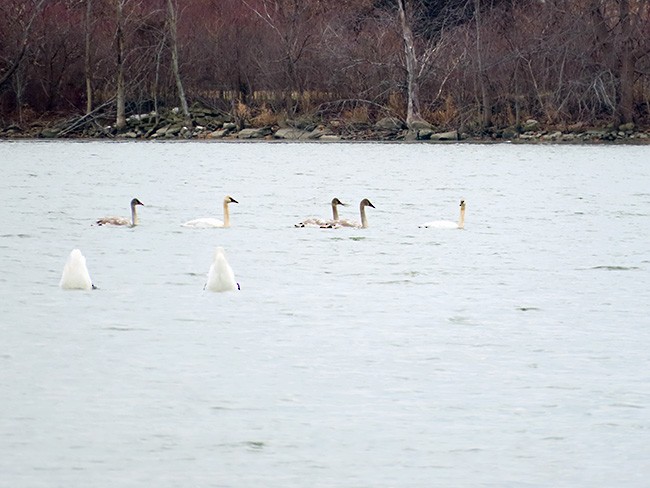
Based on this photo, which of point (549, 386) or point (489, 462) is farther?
point (549, 386)

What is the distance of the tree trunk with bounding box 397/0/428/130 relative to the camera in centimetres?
4781

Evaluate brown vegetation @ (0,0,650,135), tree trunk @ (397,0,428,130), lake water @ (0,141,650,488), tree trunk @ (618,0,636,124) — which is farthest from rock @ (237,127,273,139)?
lake water @ (0,141,650,488)

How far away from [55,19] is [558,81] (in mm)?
18962

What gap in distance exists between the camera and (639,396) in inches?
348

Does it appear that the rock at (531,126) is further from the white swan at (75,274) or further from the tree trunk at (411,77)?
the white swan at (75,274)

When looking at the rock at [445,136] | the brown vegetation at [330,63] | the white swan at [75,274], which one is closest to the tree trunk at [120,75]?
the brown vegetation at [330,63]

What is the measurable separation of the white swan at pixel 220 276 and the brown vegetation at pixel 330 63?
33.1 metres

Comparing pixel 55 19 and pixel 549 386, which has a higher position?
pixel 55 19

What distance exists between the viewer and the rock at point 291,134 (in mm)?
49031

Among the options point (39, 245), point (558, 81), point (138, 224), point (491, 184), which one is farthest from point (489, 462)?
point (558, 81)

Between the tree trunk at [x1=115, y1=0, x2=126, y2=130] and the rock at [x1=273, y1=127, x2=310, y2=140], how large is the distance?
5499 millimetres

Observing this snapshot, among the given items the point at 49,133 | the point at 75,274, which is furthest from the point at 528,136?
the point at 75,274

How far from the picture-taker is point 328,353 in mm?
10141

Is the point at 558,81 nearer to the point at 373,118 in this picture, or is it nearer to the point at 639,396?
the point at 373,118
